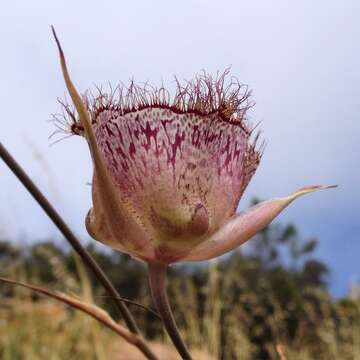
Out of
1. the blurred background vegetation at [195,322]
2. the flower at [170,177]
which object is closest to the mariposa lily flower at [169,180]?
the flower at [170,177]

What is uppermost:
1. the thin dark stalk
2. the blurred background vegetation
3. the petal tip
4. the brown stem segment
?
the blurred background vegetation

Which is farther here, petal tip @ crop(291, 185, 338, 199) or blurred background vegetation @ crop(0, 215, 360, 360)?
blurred background vegetation @ crop(0, 215, 360, 360)

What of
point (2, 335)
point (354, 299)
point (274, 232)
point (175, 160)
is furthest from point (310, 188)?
point (274, 232)

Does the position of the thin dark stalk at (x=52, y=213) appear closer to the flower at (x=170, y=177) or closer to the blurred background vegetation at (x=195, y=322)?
the flower at (x=170, y=177)

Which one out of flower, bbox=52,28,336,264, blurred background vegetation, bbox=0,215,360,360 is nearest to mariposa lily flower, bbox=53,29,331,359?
flower, bbox=52,28,336,264

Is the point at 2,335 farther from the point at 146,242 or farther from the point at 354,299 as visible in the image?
the point at 146,242

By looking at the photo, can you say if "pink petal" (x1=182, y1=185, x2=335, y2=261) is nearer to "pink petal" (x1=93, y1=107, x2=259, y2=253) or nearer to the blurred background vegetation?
"pink petal" (x1=93, y1=107, x2=259, y2=253)

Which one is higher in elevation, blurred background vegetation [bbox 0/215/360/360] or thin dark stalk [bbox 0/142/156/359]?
blurred background vegetation [bbox 0/215/360/360]

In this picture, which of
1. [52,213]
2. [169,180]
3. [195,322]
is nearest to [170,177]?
[169,180]
